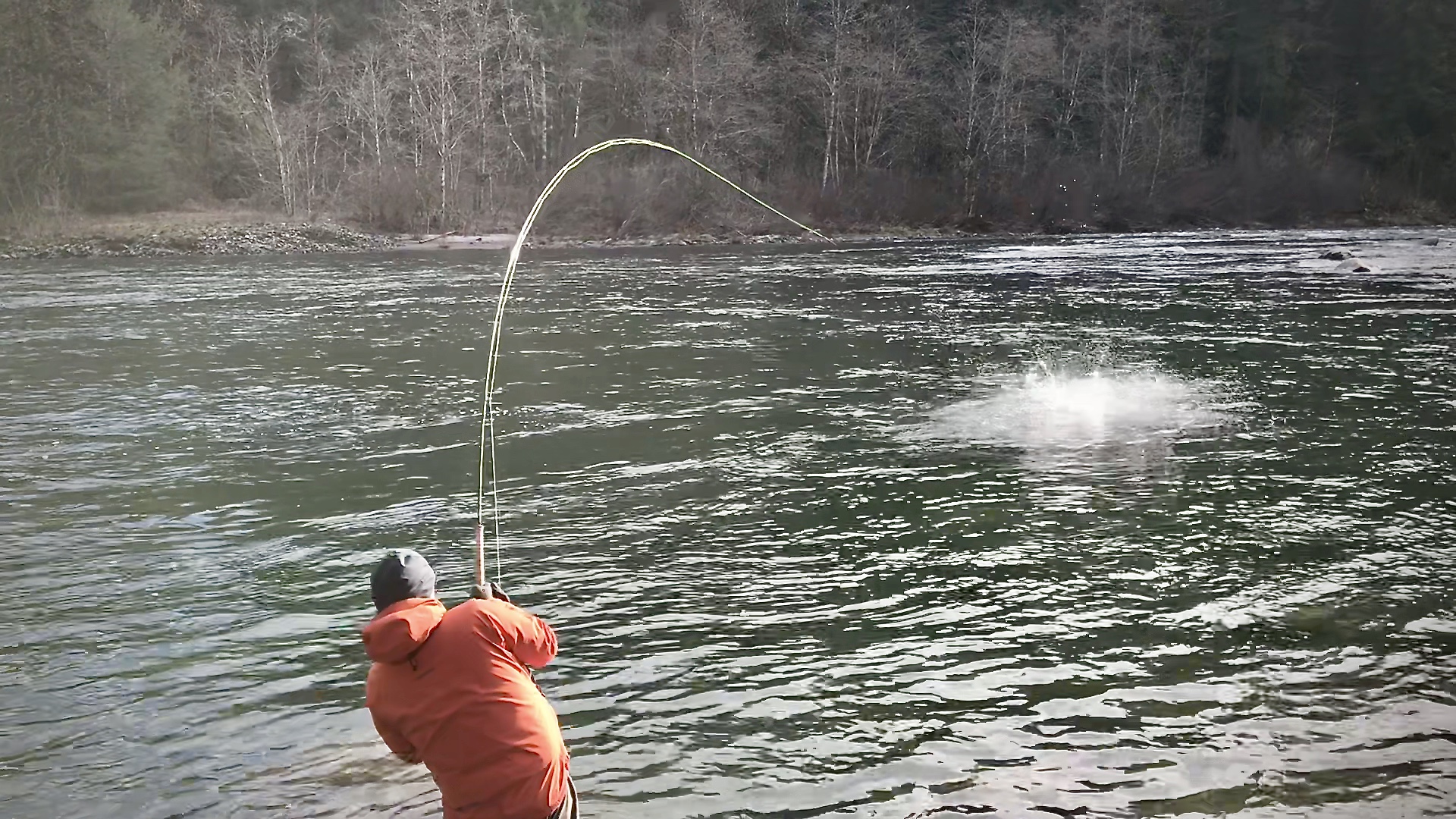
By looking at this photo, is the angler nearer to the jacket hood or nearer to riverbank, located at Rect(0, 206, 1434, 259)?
Answer: the jacket hood

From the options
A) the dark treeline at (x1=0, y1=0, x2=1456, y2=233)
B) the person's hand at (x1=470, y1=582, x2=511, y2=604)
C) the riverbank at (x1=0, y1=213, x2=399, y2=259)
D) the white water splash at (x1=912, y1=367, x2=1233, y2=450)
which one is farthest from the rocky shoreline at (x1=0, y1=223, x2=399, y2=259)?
the person's hand at (x1=470, y1=582, x2=511, y2=604)

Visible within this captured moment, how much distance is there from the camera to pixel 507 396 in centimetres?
1745

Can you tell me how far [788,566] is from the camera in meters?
9.41

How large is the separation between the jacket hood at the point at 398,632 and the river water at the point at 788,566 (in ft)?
6.69

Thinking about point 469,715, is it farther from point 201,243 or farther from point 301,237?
point 301,237

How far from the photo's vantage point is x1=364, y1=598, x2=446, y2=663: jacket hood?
4062 mm

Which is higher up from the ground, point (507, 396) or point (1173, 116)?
point (1173, 116)

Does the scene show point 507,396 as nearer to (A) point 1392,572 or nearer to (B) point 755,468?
(B) point 755,468

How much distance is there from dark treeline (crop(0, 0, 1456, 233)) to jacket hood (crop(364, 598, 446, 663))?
178ft

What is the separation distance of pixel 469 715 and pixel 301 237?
53.2 meters

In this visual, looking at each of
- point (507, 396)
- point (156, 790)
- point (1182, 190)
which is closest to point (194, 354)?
point (507, 396)

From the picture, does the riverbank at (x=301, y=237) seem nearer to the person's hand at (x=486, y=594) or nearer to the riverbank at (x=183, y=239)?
the riverbank at (x=183, y=239)

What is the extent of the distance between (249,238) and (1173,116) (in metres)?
50.3

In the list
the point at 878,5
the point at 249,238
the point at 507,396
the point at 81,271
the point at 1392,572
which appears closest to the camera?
the point at 1392,572
